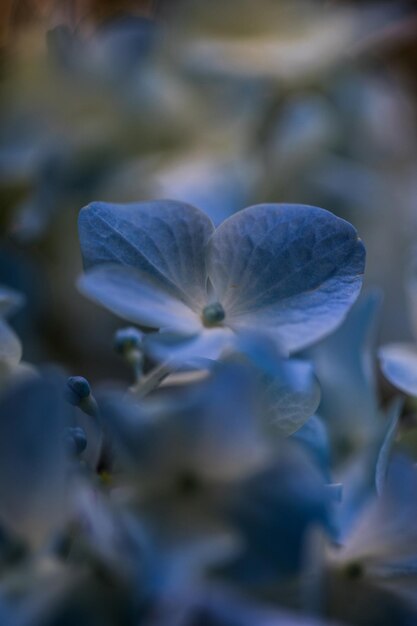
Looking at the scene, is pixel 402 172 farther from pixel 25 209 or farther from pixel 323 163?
pixel 25 209

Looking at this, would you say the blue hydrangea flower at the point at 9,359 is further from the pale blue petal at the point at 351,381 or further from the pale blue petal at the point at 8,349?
the pale blue petal at the point at 351,381

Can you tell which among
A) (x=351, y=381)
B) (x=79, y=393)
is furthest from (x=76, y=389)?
(x=351, y=381)

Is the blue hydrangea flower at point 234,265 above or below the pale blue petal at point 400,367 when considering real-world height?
above

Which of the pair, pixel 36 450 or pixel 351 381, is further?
pixel 351 381

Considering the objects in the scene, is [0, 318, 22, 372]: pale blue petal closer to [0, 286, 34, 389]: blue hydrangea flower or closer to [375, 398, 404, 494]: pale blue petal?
[0, 286, 34, 389]: blue hydrangea flower

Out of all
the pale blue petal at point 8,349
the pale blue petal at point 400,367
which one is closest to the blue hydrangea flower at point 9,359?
the pale blue petal at point 8,349

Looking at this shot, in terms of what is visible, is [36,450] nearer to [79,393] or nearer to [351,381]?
[79,393]
